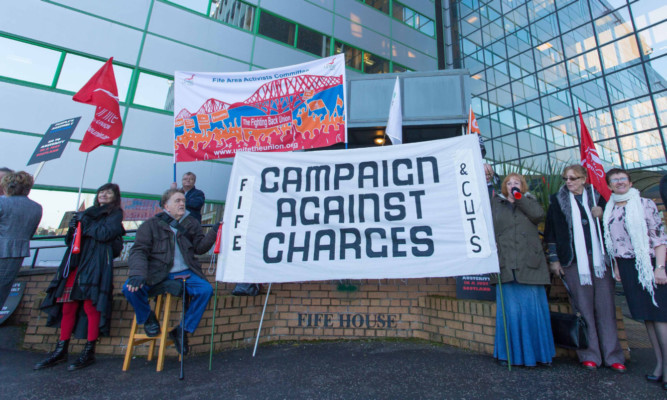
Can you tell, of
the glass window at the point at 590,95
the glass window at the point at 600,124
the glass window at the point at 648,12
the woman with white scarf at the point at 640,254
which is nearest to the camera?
the woman with white scarf at the point at 640,254

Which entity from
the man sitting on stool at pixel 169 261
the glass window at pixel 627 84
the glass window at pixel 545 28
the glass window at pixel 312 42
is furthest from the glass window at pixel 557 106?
the man sitting on stool at pixel 169 261

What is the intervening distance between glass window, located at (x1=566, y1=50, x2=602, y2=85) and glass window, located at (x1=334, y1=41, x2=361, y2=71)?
1246 centimetres

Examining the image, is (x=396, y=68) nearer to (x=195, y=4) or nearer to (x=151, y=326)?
(x=195, y=4)

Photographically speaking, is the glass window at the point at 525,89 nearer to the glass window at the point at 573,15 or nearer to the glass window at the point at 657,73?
the glass window at the point at 573,15

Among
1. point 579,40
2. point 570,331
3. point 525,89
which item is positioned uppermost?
point 579,40

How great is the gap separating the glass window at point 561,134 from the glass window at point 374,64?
1049 centimetres

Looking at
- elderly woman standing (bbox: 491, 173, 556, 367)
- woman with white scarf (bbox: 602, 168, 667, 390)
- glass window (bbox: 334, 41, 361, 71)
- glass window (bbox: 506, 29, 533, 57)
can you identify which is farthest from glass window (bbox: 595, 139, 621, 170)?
elderly woman standing (bbox: 491, 173, 556, 367)

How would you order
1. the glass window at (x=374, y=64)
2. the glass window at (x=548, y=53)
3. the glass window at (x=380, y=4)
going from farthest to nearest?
the glass window at (x=548, y=53) < the glass window at (x=380, y=4) < the glass window at (x=374, y=64)

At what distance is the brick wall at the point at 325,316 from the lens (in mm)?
3398

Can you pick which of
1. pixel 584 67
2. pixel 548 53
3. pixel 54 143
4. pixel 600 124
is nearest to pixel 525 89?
pixel 548 53

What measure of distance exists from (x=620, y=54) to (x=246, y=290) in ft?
65.5

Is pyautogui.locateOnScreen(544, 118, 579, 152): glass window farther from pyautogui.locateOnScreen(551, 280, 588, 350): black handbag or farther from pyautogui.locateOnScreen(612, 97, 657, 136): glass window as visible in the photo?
pyautogui.locateOnScreen(551, 280, 588, 350): black handbag

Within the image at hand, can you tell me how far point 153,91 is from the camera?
8.12 metres

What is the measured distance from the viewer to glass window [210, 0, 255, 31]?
9367 millimetres
